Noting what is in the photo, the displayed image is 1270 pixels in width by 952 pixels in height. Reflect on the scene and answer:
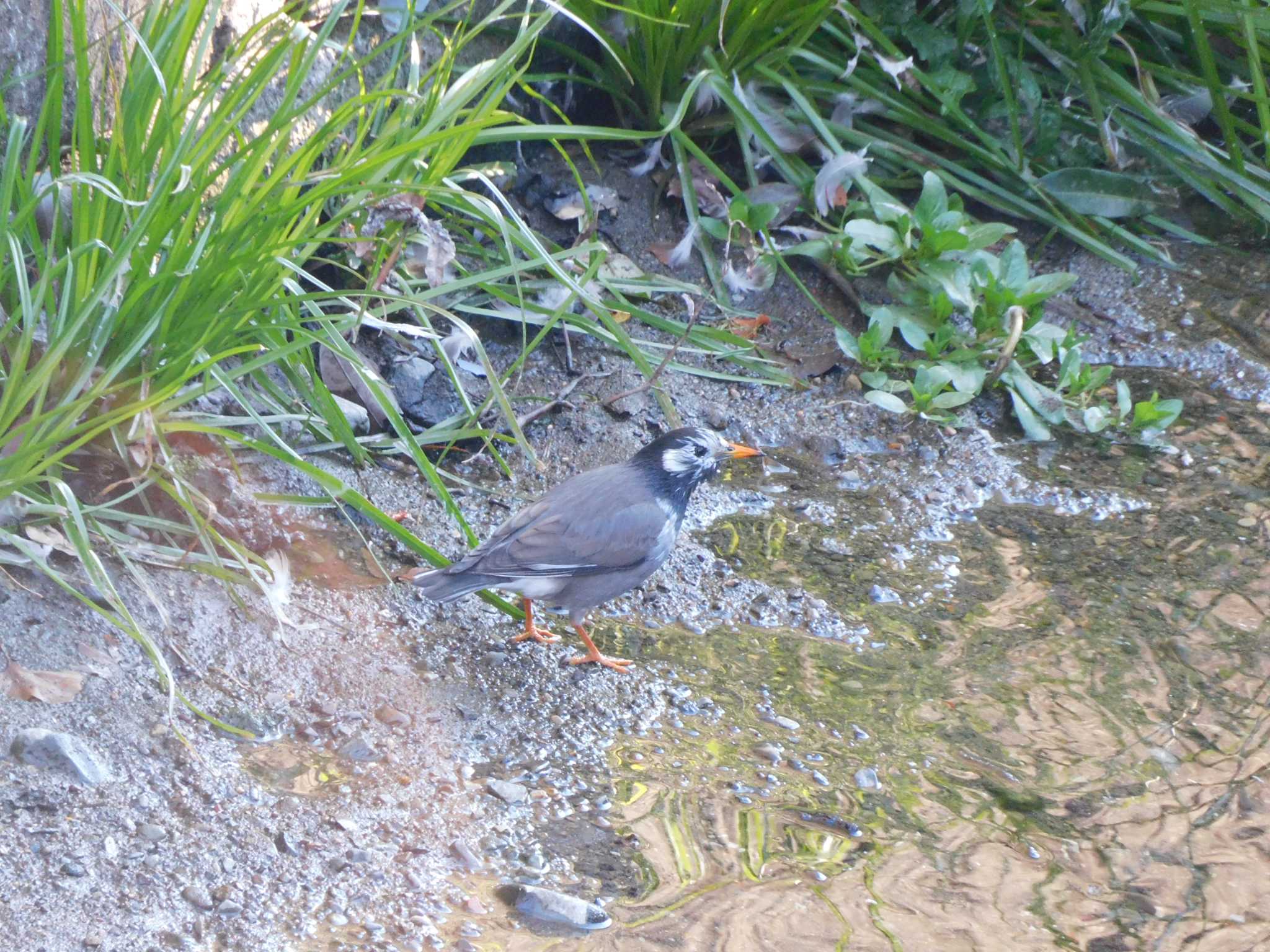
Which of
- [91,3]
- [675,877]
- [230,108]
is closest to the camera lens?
[675,877]

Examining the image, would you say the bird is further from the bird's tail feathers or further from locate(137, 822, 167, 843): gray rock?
locate(137, 822, 167, 843): gray rock

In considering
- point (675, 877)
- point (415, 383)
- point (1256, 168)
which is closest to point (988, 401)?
point (1256, 168)

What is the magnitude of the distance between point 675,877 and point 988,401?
2.69 metres

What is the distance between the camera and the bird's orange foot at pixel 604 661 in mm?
3570

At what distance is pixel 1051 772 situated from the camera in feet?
10.4

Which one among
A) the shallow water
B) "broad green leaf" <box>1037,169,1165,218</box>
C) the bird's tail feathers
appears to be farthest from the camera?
"broad green leaf" <box>1037,169,1165,218</box>

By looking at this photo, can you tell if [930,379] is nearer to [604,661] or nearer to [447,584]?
[604,661]


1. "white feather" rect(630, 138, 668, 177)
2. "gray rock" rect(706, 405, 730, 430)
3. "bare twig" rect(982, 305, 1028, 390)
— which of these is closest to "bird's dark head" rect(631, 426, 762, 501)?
"gray rock" rect(706, 405, 730, 430)

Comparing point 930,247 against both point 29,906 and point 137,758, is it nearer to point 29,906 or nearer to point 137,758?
point 137,758

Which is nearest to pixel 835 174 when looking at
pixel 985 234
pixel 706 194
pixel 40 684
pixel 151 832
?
pixel 706 194

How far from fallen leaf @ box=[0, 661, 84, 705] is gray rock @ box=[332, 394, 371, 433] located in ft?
4.26

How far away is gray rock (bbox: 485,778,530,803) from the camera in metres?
2.95

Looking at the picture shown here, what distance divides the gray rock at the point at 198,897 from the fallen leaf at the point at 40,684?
1.99 feet

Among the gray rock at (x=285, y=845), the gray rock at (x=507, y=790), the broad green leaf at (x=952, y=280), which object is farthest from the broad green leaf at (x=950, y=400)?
the gray rock at (x=285, y=845)
